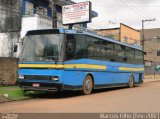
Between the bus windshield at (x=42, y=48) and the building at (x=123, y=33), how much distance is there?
115 feet

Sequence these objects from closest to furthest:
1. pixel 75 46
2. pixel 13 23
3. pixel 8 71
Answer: pixel 75 46
pixel 8 71
pixel 13 23

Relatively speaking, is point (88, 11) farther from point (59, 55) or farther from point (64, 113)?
point (64, 113)

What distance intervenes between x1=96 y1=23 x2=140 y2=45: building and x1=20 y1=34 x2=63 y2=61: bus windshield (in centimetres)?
3509

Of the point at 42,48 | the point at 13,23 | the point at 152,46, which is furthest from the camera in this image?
the point at 152,46

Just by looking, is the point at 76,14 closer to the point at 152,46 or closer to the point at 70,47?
the point at 70,47

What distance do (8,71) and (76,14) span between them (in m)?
10.7

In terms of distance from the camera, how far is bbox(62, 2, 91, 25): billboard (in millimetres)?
31750

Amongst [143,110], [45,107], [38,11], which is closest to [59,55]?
[45,107]

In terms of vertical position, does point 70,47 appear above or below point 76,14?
below

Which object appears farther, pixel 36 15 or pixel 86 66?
pixel 36 15

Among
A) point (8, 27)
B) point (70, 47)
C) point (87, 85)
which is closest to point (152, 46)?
point (8, 27)

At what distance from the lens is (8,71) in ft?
76.0

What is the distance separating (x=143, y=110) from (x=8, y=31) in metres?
18.8

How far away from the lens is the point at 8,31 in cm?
3000
